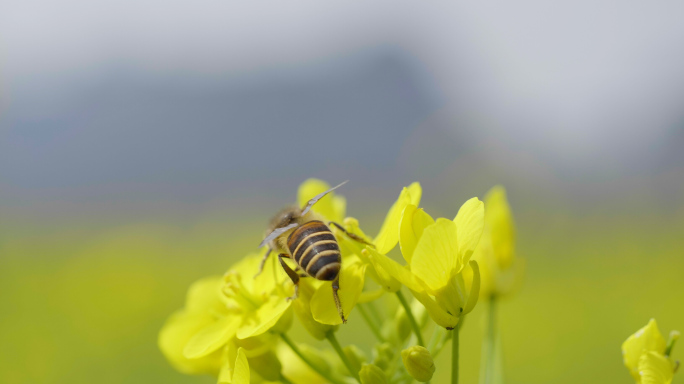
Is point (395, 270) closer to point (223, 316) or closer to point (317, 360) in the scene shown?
point (317, 360)

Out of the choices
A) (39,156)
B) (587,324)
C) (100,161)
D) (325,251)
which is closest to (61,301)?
(587,324)

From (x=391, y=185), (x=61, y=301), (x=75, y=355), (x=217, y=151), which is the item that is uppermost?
(x=217, y=151)

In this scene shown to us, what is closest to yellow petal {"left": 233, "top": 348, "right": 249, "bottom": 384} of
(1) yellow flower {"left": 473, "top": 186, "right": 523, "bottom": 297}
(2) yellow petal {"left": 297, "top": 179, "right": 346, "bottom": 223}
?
(2) yellow petal {"left": 297, "top": 179, "right": 346, "bottom": 223}

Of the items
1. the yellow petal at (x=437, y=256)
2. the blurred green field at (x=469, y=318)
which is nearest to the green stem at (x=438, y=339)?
the yellow petal at (x=437, y=256)

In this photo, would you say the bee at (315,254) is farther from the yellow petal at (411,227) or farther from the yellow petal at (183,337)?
the yellow petal at (183,337)

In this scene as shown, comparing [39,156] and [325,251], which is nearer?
[325,251]

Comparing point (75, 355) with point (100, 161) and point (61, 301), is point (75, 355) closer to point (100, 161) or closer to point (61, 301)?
point (61, 301)
